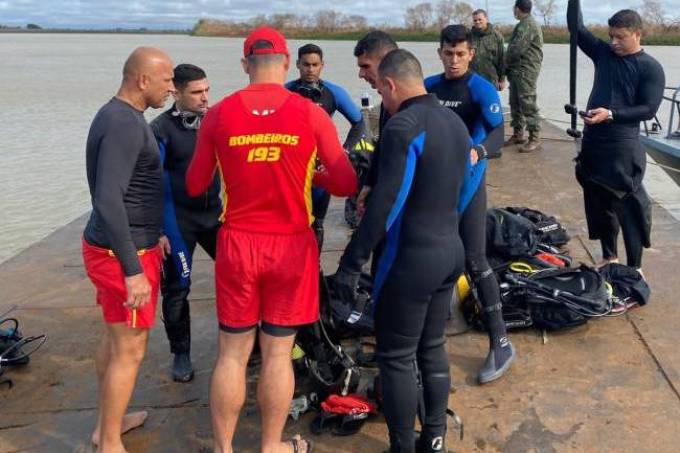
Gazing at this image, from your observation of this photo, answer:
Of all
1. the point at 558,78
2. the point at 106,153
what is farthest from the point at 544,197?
the point at 558,78

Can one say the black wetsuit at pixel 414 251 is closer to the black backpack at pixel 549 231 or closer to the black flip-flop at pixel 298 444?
the black flip-flop at pixel 298 444

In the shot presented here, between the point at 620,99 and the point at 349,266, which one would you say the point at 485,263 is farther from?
the point at 620,99

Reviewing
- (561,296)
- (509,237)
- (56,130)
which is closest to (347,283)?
(561,296)

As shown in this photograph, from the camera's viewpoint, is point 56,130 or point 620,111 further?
point 56,130

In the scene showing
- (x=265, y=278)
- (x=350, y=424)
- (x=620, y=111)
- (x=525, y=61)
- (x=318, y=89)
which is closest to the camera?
(x=265, y=278)

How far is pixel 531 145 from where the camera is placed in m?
8.63

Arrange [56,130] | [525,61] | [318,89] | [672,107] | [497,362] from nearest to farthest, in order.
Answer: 1. [497,362]
2. [318,89]
3. [525,61]
4. [672,107]
5. [56,130]

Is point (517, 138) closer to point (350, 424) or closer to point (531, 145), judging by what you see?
point (531, 145)

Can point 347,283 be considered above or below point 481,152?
below

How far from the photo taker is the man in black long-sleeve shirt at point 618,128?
4109mm

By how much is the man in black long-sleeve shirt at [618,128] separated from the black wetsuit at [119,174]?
2.95 meters

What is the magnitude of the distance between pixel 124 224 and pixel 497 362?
7.00 ft

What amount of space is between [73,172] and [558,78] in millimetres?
19236

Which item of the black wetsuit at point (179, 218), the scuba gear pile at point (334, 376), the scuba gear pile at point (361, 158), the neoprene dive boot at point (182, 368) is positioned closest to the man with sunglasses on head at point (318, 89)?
the scuba gear pile at point (361, 158)
